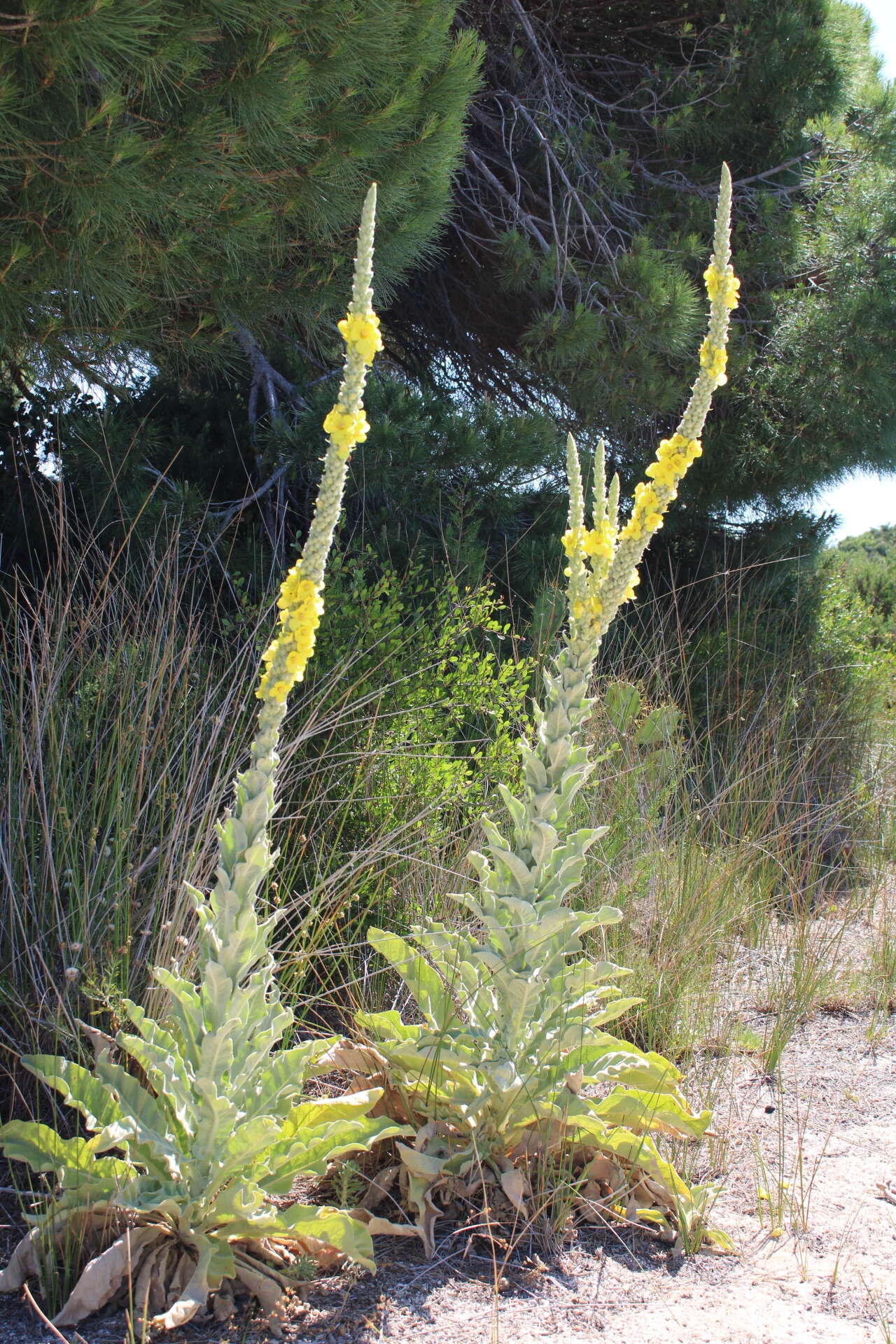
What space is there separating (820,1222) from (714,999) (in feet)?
3.26

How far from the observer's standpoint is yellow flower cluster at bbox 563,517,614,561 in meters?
2.17

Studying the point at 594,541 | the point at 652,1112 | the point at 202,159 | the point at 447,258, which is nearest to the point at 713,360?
the point at 594,541

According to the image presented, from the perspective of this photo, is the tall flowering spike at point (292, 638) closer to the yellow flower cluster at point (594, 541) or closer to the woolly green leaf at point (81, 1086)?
the woolly green leaf at point (81, 1086)

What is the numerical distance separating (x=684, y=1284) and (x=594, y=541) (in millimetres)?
1609

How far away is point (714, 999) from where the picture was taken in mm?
3428

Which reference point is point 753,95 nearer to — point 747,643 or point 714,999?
point 747,643

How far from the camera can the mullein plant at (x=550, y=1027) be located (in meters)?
2.18

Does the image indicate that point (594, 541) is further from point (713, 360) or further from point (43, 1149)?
point (43, 1149)

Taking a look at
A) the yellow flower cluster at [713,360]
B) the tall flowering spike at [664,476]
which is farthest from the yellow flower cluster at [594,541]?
the yellow flower cluster at [713,360]

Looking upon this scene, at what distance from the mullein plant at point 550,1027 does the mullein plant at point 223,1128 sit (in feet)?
0.83

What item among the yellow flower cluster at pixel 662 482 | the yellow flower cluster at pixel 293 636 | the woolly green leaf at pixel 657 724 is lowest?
A: the yellow flower cluster at pixel 293 636

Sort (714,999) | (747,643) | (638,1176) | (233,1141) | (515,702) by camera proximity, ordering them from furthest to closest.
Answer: (747,643), (515,702), (714,999), (638,1176), (233,1141)

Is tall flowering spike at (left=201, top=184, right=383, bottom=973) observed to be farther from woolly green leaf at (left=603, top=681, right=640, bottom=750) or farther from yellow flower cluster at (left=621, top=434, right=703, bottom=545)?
woolly green leaf at (left=603, top=681, right=640, bottom=750)

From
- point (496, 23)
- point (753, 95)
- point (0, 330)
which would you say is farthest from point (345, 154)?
point (753, 95)
